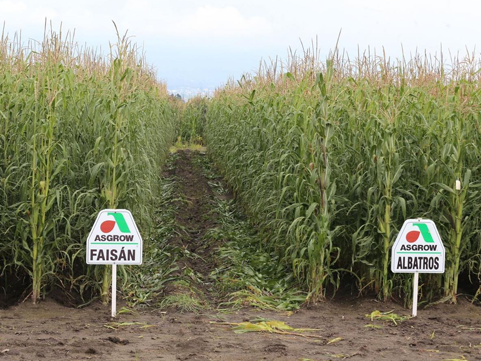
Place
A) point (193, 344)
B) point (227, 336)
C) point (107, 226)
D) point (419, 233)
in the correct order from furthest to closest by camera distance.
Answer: point (419, 233) < point (107, 226) < point (227, 336) < point (193, 344)

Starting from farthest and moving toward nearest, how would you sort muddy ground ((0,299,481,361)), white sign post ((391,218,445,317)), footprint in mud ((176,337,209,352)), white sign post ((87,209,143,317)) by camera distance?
white sign post ((391,218,445,317)), white sign post ((87,209,143,317)), footprint in mud ((176,337,209,352)), muddy ground ((0,299,481,361))

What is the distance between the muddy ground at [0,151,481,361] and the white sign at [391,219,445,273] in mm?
586

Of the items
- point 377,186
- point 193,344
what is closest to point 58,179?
point 193,344

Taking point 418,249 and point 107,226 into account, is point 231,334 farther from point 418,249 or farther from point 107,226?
point 418,249

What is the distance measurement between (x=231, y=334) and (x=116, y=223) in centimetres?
166

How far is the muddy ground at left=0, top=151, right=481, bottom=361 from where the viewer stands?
5301 millimetres

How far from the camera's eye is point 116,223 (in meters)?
6.46

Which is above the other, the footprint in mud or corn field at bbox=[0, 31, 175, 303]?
corn field at bbox=[0, 31, 175, 303]

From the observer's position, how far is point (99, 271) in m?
7.00

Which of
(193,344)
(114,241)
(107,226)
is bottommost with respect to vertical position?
(193,344)

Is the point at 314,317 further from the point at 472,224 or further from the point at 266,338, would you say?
the point at 472,224

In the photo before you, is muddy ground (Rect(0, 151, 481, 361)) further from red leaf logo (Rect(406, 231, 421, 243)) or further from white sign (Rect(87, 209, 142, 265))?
red leaf logo (Rect(406, 231, 421, 243))

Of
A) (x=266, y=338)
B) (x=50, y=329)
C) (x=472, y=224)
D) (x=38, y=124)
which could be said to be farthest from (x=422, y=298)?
(x=38, y=124)

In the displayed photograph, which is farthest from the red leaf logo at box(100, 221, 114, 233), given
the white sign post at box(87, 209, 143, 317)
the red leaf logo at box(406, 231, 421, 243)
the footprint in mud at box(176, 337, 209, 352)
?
the red leaf logo at box(406, 231, 421, 243)
